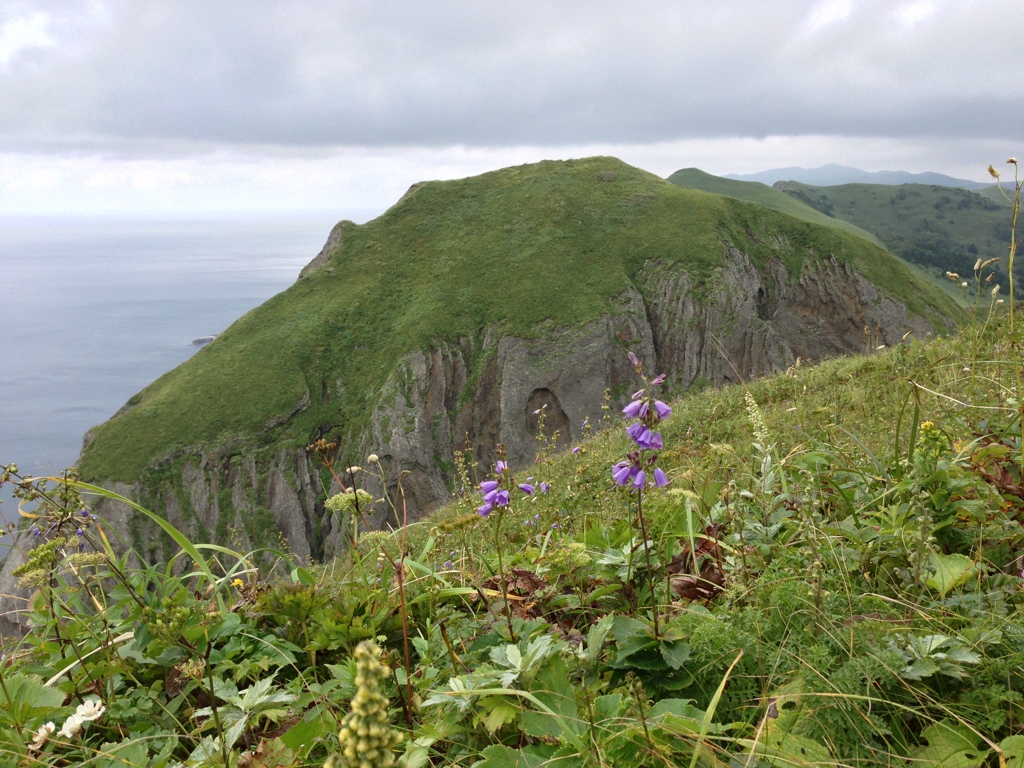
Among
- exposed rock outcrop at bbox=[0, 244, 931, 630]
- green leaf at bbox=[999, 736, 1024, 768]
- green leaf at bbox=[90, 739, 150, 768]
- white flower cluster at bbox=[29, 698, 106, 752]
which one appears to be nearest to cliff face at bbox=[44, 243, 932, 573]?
exposed rock outcrop at bbox=[0, 244, 931, 630]

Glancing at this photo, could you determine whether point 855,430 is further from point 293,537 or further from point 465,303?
point 465,303

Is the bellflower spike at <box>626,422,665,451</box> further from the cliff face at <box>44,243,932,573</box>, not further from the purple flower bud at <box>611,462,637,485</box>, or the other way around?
the cliff face at <box>44,243,932,573</box>

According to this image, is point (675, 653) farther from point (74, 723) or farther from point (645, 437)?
point (74, 723)

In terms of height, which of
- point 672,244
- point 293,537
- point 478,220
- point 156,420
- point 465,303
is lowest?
point 293,537

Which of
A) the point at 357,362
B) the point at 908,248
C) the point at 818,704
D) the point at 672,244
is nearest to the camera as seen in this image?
the point at 818,704

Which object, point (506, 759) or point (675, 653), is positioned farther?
point (675, 653)

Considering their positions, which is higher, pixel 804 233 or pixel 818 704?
pixel 804 233

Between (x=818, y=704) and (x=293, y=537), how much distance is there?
6321 centimetres

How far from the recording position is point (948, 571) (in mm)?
2463

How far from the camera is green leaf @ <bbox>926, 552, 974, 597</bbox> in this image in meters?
2.38

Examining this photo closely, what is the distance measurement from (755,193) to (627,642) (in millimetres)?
168496

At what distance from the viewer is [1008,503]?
299 cm

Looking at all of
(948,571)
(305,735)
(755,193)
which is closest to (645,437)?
(948,571)

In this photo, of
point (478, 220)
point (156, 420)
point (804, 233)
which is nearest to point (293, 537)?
point (156, 420)
